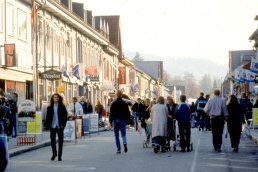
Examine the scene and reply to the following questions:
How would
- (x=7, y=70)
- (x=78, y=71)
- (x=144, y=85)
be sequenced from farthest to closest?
(x=144, y=85) → (x=78, y=71) → (x=7, y=70)

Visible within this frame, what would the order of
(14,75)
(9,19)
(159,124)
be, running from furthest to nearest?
1. (14,75)
2. (9,19)
3. (159,124)

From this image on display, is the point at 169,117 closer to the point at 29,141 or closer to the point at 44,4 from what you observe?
the point at 29,141

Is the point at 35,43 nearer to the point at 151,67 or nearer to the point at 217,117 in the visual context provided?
→ the point at 217,117

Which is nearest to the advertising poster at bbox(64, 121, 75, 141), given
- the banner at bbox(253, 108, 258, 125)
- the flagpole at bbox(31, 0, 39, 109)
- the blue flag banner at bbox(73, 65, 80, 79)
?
the banner at bbox(253, 108, 258, 125)

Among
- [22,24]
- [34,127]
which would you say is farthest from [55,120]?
[22,24]

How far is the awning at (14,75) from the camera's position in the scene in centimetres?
2938

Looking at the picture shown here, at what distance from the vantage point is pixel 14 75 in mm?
31297

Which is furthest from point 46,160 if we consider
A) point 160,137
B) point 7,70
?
point 7,70

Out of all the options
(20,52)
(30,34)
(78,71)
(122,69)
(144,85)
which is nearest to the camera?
(20,52)

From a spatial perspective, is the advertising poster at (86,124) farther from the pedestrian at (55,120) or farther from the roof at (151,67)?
the roof at (151,67)

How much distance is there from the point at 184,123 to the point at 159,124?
0.90 meters

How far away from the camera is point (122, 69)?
74.1 m

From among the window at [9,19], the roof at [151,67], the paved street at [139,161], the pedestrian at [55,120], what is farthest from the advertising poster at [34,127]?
the roof at [151,67]

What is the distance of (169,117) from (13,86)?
1350 centimetres
